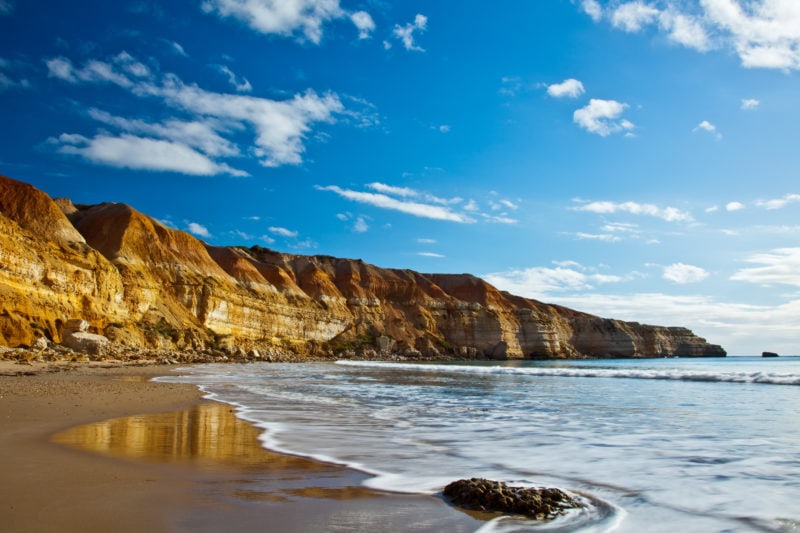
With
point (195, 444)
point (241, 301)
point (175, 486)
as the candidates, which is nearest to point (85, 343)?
point (241, 301)

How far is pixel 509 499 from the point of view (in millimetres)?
3518

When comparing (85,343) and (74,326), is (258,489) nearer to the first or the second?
(85,343)

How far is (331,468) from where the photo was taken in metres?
4.81

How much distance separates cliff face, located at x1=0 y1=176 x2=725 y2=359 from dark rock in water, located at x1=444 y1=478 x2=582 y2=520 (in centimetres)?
2909

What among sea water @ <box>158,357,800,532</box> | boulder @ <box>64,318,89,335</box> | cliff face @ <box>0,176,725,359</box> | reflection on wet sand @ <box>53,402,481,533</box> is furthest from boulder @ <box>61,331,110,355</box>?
reflection on wet sand @ <box>53,402,481,533</box>

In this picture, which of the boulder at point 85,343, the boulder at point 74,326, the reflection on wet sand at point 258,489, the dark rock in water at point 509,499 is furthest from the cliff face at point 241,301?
the dark rock in water at point 509,499

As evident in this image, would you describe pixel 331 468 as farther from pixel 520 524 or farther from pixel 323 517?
pixel 520 524

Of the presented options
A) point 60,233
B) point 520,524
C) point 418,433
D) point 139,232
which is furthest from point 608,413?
point 139,232

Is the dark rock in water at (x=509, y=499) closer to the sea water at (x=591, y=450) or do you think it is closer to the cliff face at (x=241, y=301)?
the sea water at (x=591, y=450)

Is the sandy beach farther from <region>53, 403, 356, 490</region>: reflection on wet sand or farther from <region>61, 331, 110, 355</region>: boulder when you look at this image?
<region>61, 331, 110, 355</region>: boulder

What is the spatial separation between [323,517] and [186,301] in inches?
2005

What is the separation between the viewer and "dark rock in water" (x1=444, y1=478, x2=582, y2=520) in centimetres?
345

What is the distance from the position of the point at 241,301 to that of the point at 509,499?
56.1 m

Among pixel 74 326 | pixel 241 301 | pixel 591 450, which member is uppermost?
pixel 241 301
